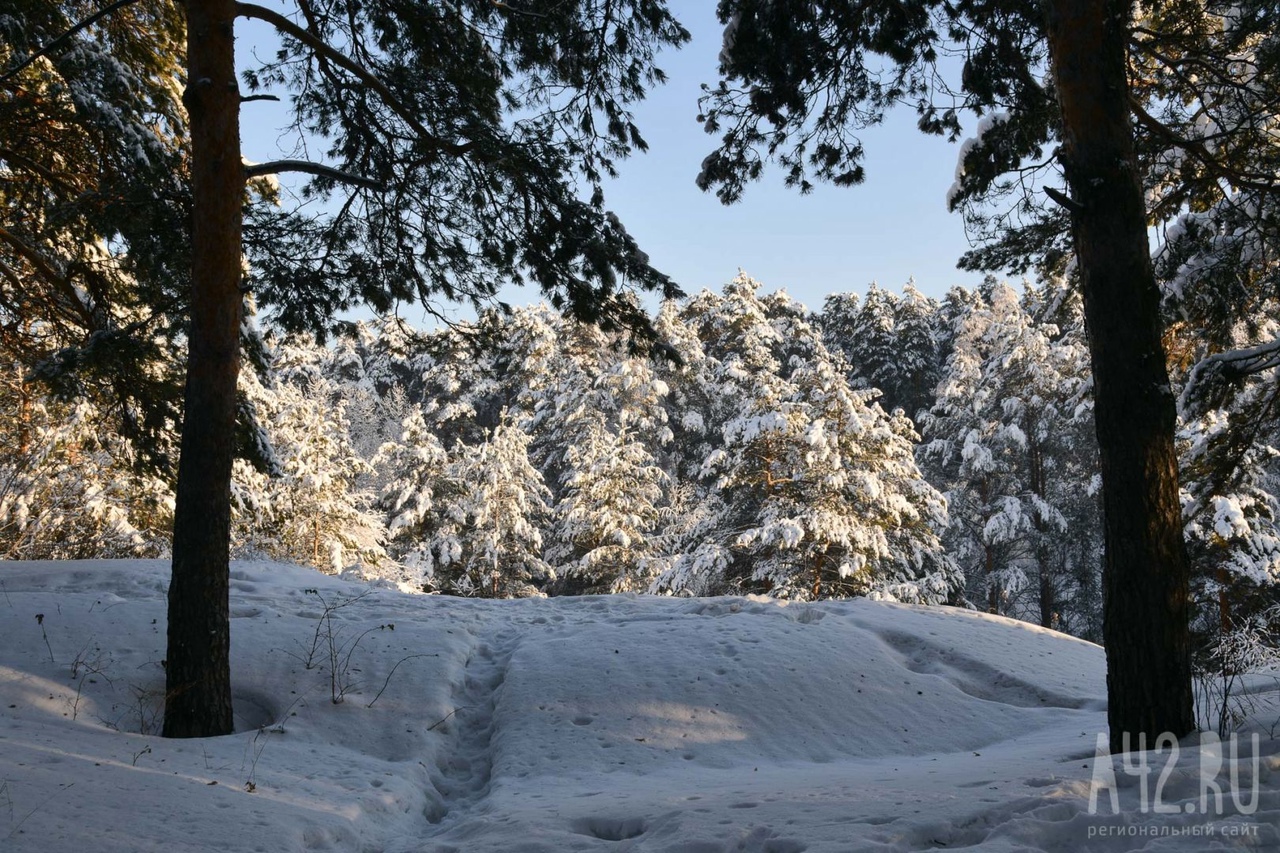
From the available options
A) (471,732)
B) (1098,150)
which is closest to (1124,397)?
(1098,150)

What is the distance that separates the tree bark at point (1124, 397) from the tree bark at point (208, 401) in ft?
18.0

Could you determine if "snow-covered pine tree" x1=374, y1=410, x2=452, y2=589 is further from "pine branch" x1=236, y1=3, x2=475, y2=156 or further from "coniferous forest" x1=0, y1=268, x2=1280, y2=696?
"pine branch" x1=236, y1=3, x2=475, y2=156

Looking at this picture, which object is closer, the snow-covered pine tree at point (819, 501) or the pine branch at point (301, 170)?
the pine branch at point (301, 170)

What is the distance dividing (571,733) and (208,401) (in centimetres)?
351

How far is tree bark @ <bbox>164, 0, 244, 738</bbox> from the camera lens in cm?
507

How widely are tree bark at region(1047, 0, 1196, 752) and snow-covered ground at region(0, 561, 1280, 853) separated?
0.39 metres

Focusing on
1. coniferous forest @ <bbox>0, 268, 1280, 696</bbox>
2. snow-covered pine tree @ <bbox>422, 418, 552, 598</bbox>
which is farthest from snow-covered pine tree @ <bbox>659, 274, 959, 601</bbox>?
snow-covered pine tree @ <bbox>422, 418, 552, 598</bbox>

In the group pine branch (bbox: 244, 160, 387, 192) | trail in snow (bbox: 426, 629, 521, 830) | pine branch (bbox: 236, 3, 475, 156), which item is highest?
pine branch (bbox: 236, 3, 475, 156)

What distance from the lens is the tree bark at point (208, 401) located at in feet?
16.6

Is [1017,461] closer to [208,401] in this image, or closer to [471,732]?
[471,732]

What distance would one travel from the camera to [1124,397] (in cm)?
437

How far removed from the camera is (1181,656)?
4219 mm

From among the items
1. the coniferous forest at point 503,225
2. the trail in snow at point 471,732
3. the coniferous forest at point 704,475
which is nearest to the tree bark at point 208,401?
the coniferous forest at point 503,225

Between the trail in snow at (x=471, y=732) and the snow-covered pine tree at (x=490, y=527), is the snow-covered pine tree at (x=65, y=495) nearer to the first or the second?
the trail in snow at (x=471, y=732)
